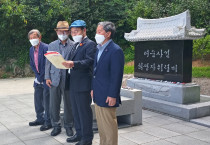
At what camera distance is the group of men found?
11.9ft

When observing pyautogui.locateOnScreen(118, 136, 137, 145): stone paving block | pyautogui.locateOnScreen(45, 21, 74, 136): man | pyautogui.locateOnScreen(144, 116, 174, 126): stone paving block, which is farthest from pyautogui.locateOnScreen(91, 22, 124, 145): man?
pyautogui.locateOnScreen(144, 116, 174, 126): stone paving block

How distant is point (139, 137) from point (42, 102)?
2.07 metres

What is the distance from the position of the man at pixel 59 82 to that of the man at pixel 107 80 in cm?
104

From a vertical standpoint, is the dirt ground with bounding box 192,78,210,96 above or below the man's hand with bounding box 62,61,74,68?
below

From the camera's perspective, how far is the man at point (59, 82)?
4672 mm

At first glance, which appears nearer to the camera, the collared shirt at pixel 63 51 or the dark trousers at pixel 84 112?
the dark trousers at pixel 84 112

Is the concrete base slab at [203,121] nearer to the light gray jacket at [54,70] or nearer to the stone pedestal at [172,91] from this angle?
the stone pedestal at [172,91]

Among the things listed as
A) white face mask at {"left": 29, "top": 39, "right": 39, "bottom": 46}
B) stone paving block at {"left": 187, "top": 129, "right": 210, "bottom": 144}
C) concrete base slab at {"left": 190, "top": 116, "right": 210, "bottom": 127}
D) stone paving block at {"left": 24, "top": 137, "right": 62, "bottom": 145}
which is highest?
white face mask at {"left": 29, "top": 39, "right": 39, "bottom": 46}

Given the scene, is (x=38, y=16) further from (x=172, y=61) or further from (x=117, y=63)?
(x=117, y=63)

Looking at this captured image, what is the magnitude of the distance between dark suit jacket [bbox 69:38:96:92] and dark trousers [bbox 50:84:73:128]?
18.2 inches

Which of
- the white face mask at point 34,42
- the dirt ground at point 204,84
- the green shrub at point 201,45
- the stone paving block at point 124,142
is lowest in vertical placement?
the dirt ground at point 204,84

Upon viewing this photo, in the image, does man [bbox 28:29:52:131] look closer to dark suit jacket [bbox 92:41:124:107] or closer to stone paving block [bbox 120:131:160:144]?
stone paving block [bbox 120:131:160:144]

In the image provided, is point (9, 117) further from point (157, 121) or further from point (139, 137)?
point (157, 121)

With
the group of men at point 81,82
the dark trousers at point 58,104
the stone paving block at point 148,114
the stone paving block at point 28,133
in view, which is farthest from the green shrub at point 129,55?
the dark trousers at point 58,104
